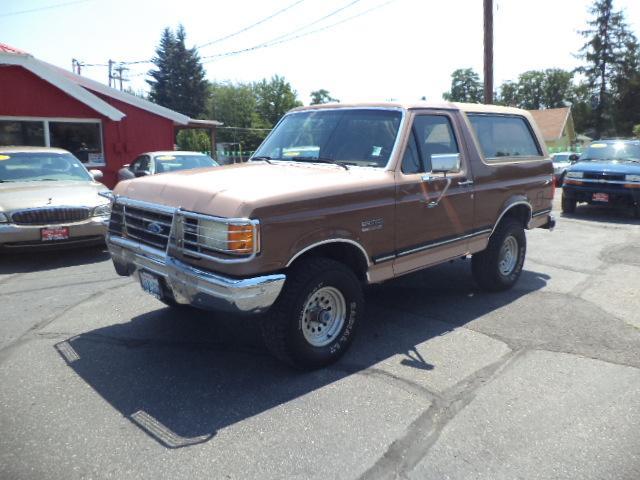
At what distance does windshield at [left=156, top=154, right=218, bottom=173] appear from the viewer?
11.8m

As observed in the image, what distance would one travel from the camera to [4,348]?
441 cm

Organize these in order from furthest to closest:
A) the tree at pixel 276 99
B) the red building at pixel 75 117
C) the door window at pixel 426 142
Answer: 1. the tree at pixel 276 99
2. the red building at pixel 75 117
3. the door window at pixel 426 142

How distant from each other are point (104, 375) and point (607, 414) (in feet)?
11.5

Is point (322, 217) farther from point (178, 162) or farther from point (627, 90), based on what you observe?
point (627, 90)

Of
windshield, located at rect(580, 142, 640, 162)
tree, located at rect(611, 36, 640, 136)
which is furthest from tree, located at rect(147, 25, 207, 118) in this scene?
windshield, located at rect(580, 142, 640, 162)

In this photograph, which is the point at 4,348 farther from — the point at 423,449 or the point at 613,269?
the point at 613,269

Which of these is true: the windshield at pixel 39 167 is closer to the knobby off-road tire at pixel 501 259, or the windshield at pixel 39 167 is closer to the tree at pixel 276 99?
the knobby off-road tire at pixel 501 259

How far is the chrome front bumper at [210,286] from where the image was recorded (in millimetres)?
3367

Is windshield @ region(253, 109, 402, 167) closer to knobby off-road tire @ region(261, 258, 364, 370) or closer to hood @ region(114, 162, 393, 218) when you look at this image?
hood @ region(114, 162, 393, 218)

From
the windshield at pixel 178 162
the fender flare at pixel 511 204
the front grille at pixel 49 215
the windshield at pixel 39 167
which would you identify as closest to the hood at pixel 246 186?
the fender flare at pixel 511 204

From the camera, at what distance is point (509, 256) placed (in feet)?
20.5

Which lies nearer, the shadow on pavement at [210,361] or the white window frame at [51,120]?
the shadow on pavement at [210,361]

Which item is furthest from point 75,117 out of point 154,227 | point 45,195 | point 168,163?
point 154,227

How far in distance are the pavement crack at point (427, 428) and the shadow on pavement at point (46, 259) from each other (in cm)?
570
